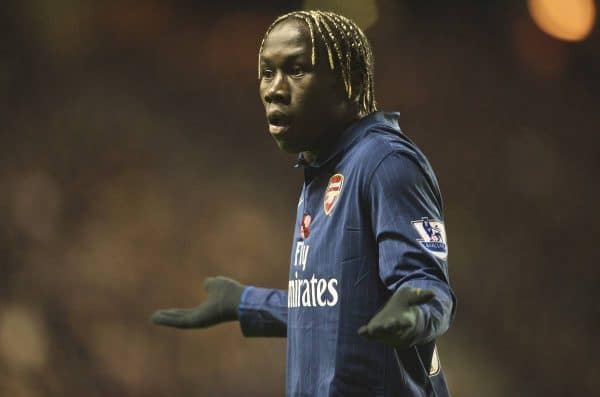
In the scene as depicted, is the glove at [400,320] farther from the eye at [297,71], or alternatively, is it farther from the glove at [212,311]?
the glove at [212,311]

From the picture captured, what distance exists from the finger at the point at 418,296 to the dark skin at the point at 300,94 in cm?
43

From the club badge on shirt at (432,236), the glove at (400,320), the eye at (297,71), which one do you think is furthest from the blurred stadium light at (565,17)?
the glove at (400,320)

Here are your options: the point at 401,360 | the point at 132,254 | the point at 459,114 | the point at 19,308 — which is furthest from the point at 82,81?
the point at 401,360

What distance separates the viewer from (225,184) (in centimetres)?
325

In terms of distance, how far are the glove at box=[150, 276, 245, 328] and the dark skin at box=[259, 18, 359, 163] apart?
1.29ft

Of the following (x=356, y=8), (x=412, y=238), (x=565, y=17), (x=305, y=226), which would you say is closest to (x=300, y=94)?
(x=305, y=226)

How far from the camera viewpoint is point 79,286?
A: 10.2 feet

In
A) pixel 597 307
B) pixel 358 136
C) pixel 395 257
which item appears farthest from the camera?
pixel 597 307

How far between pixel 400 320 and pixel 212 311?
2.40 ft

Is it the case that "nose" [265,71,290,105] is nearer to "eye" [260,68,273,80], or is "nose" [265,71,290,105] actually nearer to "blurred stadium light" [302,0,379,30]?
"eye" [260,68,273,80]

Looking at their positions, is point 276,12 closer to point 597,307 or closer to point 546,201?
point 546,201

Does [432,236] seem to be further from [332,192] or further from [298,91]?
[298,91]

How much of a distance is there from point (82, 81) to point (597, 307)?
2.15 metres

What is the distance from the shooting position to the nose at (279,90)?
1305 millimetres
